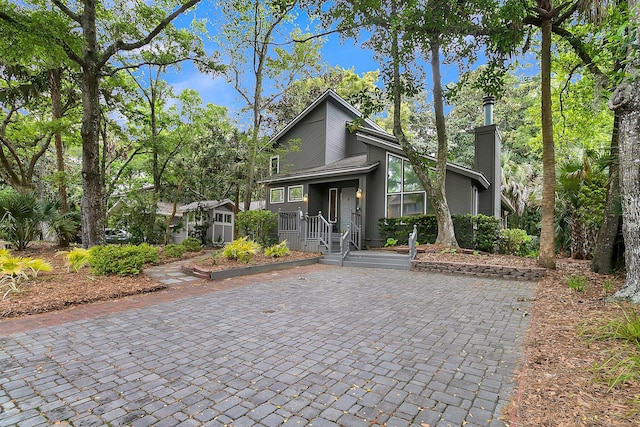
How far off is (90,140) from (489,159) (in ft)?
49.0

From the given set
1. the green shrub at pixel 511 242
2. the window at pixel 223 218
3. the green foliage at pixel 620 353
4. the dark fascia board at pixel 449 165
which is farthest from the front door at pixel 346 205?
the green foliage at pixel 620 353

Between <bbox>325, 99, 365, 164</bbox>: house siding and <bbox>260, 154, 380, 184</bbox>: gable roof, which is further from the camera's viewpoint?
<bbox>325, 99, 365, 164</bbox>: house siding

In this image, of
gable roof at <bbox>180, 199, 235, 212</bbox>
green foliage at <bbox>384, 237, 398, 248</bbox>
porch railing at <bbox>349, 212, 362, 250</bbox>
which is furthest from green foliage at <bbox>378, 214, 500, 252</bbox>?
gable roof at <bbox>180, 199, 235, 212</bbox>

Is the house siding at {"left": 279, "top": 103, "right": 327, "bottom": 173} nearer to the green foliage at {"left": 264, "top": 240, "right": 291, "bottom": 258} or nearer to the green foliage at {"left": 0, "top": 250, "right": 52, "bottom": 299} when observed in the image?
the green foliage at {"left": 264, "top": 240, "right": 291, "bottom": 258}

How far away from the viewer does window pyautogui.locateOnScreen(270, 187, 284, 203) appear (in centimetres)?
1688

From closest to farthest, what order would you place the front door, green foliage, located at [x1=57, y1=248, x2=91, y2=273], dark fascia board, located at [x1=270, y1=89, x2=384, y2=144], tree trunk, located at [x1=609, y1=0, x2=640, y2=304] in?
tree trunk, located at [x1=609, y1=0, x2=640, y2=304]
green foliage, located at [x1=57, y1=248, x2=91, y2=273]
the front door
dark fascia board, located at [x1=270, y1=89, x2=384, y2=144]

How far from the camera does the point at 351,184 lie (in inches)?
583

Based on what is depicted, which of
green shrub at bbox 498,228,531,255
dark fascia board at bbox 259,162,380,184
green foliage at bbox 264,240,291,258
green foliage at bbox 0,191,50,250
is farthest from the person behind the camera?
dark fascia board at bbox 259,162,380,184

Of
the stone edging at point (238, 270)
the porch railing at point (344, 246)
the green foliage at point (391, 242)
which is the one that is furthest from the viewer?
the green foliage at point (391, 242)

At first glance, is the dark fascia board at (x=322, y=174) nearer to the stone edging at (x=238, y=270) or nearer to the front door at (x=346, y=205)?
the front door at (x=346, y=205)

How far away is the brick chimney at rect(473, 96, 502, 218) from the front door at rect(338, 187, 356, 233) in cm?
576

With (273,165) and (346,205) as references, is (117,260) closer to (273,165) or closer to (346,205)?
(346,205)

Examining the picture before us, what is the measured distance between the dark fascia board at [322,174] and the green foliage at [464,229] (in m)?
2.49

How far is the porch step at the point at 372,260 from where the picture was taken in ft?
31.5
